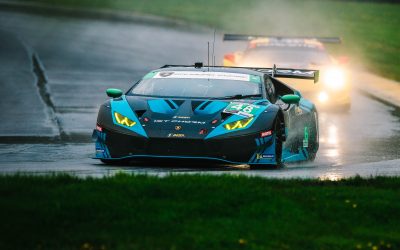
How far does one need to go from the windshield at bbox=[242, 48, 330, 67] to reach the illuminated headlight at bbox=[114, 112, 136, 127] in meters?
10.4

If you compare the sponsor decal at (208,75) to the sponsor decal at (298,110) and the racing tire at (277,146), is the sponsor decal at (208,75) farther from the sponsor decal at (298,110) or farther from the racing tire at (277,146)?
the racing tire at (277,146)

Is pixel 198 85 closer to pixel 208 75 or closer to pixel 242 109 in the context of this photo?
pixel 208 75

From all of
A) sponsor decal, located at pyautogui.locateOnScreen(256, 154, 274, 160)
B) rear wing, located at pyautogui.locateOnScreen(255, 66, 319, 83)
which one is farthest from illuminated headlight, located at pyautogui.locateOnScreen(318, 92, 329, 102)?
sponsor decal, located at pyautogui.locateOnScreen(256, 154, 274, 160)

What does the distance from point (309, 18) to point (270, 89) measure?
42.6 metres

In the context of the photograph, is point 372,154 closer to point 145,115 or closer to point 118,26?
point 145,115

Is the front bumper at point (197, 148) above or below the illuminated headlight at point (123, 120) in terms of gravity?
below

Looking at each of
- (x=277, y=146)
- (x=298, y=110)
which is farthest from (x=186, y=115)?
(x=298, y=110)

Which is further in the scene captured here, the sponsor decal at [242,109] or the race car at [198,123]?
the sponsor decal at [242,109]

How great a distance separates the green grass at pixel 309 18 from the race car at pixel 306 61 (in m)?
8.99

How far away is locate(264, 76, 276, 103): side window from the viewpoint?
48.9 ft

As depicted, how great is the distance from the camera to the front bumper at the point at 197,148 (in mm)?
13016

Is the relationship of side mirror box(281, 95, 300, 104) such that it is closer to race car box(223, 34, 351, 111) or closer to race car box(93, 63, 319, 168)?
race car box(93, 63, 319, 168)

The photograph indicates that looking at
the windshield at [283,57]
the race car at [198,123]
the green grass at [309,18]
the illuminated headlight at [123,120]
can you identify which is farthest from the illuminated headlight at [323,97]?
Result: the illuminated headlight at [123,120]

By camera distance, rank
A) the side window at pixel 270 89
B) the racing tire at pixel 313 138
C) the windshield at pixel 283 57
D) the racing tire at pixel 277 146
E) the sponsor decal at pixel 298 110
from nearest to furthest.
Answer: the racing tire at pixel 277 146 < the side window at pixel 270 89 < the sponsor decal at pixel 298 110 < the racing tire at pixel 313 138 < the windshield at pixel 283 57
